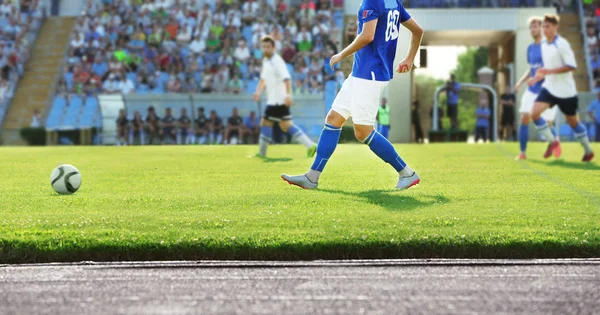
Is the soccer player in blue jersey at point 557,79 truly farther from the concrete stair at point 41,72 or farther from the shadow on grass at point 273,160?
the concrete stair at point 41,72

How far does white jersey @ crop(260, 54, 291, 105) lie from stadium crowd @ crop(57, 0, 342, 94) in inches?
467

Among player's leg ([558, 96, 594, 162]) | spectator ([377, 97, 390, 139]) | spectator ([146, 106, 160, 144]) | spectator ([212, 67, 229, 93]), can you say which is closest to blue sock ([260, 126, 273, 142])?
player's leg ([558, 96, 594, 162])

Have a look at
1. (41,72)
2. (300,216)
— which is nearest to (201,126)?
(41,72)

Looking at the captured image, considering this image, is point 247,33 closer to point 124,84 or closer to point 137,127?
point 124,84

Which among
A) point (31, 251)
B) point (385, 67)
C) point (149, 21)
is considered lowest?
point (31, 251)

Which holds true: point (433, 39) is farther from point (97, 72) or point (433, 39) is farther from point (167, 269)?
point (167, 269)

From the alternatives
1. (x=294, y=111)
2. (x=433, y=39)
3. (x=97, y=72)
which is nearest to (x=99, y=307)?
(x=294, y=111)

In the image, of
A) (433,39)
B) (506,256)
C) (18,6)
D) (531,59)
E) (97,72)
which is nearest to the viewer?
(506,256)

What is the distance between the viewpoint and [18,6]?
37.4 metres

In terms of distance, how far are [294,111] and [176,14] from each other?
10196 mm

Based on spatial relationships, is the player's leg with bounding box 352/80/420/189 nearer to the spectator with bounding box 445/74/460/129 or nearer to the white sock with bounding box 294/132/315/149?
the white sock with bounding box 294/132/315/149

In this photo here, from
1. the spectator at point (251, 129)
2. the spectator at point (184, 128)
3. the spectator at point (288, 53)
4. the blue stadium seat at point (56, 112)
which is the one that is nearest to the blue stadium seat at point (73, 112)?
the blue stadium seat at point (56, 112)

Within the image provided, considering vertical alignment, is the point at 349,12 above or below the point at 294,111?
above

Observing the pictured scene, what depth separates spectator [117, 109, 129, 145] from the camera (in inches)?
1035
